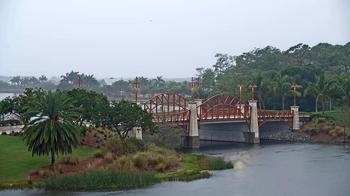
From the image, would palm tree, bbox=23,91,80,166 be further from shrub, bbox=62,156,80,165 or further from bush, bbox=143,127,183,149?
bush, bbox=143,127,183,149

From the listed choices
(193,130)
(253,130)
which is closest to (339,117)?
(253,130)

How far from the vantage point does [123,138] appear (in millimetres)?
69000

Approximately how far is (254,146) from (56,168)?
150 ft

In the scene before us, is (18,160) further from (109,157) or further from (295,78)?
(295,78)

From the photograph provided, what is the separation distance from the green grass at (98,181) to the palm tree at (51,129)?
3171 millimetres

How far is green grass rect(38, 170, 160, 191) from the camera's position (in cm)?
5209

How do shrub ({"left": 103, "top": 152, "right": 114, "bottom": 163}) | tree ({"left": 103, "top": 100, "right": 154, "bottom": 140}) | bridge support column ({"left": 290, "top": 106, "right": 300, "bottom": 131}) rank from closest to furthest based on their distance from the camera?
shrub ({"left": 103, "top": 152, "right": 114, "bottom": 163}) < tree ({"left": 103, "top": 100, "right": 154, "bottom": 140}) < bridge support column ({"left": 290, "top": 106, "right": 300, "bottom": 131})

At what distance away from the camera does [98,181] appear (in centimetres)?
5297

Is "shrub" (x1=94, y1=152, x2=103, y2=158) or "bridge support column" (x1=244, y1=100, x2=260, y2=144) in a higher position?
"bridge support column" (x1=244, y1=100, x2=260, y2=144)

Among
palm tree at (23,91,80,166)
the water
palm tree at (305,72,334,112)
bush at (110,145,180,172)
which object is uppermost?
palm tree at (305,72,334,112)

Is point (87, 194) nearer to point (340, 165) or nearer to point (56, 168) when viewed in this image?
point (56, 168)

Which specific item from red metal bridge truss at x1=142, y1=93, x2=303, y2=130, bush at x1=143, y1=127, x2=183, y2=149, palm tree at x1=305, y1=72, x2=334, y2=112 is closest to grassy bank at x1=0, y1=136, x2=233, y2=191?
bush at x1=143, y1=127, x2=183, y2=149

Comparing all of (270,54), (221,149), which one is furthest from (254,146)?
(270,54)

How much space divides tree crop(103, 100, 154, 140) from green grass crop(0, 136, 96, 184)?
7730mm
